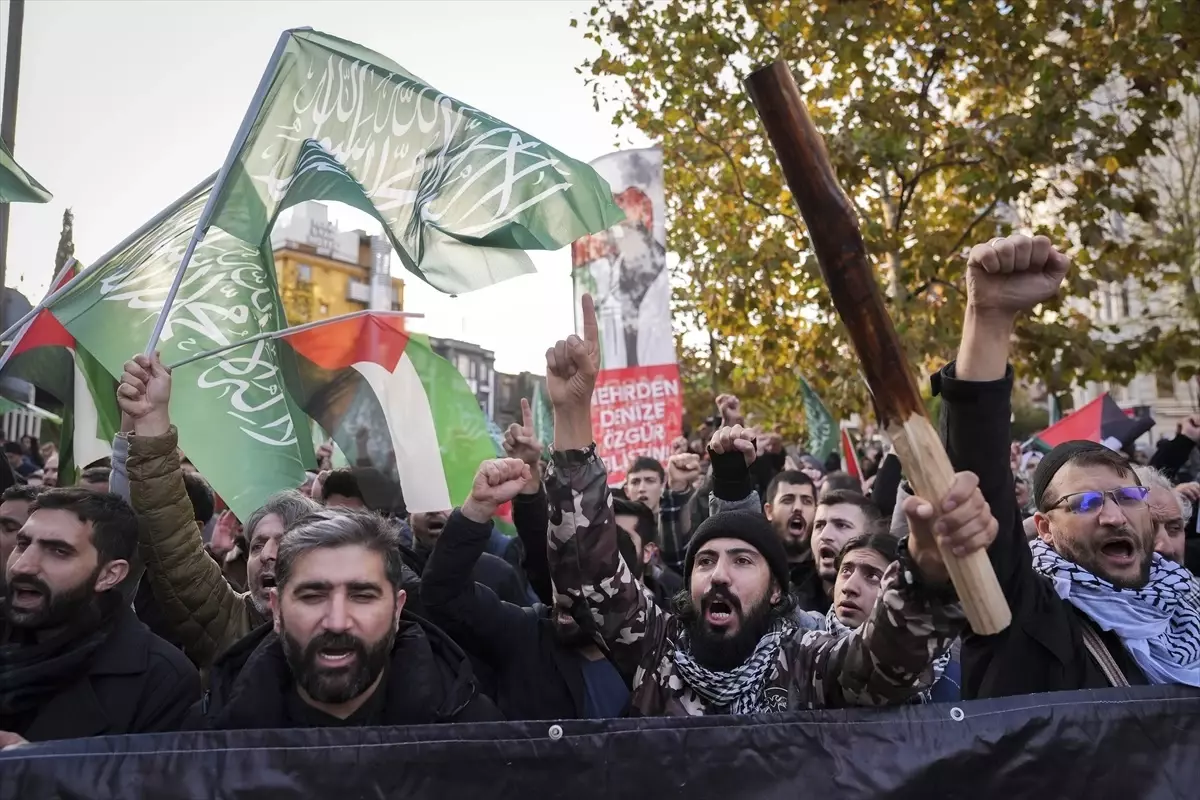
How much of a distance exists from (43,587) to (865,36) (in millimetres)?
8251

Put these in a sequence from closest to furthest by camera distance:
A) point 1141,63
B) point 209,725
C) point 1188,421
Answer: point 209,725 < point 1188,421 < point 1141,63

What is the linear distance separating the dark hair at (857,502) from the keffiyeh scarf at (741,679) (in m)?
1.96

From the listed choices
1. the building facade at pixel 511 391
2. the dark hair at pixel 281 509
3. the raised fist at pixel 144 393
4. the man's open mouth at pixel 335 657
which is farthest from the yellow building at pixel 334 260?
the man's open mouth at pixel 335 657

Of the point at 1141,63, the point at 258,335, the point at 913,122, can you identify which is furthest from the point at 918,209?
the point at 258,335

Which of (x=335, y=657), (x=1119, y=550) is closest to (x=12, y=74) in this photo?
(x=335, y=657)

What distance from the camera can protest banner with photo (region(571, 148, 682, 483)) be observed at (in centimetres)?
752

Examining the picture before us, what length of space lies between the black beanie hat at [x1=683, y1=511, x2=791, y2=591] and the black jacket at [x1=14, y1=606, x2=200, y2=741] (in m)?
1.49

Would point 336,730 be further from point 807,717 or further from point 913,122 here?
point 913,122

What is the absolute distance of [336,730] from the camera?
2.06 meters

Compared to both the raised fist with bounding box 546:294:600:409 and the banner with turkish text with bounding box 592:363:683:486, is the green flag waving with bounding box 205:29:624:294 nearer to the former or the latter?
the raised fist with bounding box 546:294:600:409

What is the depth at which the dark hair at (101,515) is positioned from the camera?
118 inches

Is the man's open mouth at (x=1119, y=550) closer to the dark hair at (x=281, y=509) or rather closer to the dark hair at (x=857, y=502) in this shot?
the dark hair at (x=857, y=502)

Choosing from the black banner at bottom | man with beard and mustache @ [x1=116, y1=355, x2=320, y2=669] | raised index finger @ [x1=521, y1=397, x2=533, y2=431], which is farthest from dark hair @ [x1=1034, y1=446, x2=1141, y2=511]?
man with beard and mustache @ [x1=116, y1=355, x2=320, y2=669]

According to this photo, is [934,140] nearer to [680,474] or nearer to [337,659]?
[680,474]
